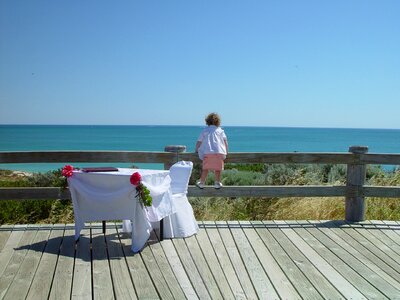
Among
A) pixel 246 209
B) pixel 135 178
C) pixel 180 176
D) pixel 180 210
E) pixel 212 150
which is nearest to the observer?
pixel 135 178

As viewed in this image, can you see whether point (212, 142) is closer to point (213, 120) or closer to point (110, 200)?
point (213, 120)

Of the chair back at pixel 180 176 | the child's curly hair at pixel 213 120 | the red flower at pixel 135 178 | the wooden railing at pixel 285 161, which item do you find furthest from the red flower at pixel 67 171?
the child's curly hair at pixel 213 120

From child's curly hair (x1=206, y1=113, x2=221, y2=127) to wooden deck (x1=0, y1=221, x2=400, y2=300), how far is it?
1.38 m

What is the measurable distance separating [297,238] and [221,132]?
175cm

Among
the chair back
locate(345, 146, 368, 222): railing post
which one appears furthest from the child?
locate(345, 146, 368, 222): railing post

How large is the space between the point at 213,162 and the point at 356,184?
6.47 feet

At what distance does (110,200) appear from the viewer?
4.92m

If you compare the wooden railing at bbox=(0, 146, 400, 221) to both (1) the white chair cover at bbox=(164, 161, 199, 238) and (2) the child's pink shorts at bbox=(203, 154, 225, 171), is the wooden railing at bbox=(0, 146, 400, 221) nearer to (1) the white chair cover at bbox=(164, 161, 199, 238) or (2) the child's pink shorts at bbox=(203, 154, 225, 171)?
(2) the child's pink shorts at bbox=(203, 154, 225, 171)

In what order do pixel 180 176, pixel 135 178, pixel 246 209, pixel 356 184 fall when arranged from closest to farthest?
pixel 135 178, pixel 180 176, pixel 356 184, pixel 246 209

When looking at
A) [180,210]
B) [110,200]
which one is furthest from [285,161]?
[110,200]

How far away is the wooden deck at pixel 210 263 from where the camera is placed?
3.73 m

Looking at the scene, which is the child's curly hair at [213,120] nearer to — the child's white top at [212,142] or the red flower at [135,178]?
the child's white top at [212,142]

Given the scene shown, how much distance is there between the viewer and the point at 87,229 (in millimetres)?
5750

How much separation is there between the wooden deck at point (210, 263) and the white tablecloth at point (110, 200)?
1.02ft
